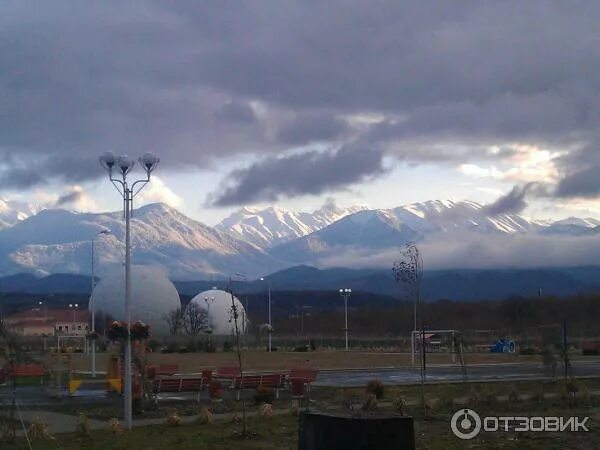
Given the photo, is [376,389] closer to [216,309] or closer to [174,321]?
[174,321]

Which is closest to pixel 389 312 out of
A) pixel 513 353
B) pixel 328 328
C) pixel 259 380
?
pixel 328 328

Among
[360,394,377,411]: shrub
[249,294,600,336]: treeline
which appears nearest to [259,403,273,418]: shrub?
[360,394,377,411]: shrub

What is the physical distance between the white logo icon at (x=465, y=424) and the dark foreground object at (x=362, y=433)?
624cm

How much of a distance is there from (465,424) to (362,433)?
8.81 m

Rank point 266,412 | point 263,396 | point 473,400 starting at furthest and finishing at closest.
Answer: point 263,396 → point 473,400 → point 266,412

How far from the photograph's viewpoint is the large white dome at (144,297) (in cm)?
9688

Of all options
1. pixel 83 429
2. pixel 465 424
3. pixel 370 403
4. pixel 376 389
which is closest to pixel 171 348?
pixel 376 389

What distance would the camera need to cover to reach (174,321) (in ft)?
329

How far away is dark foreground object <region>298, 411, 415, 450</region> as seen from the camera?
37.2 feet

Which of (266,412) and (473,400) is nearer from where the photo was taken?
(266,412)

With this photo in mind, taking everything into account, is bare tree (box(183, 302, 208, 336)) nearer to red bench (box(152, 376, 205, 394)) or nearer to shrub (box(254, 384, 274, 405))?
red bench (box(152, 376, 205, 394))

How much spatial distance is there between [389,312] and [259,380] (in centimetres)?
12523

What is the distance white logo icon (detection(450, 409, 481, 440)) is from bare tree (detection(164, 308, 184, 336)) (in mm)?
79829

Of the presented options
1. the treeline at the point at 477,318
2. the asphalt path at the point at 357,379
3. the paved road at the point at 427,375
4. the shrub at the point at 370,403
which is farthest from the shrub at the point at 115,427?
the treeline at the point at 477,318
